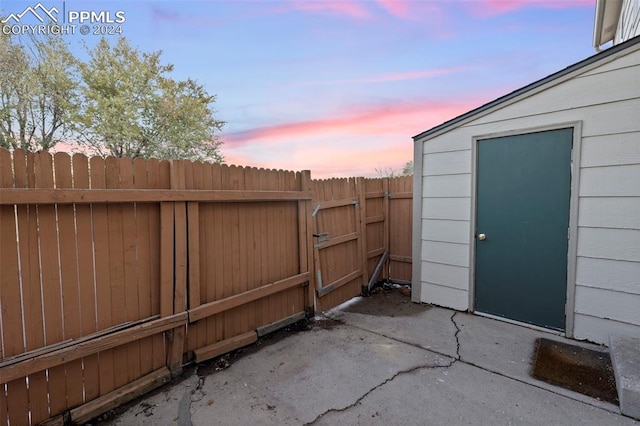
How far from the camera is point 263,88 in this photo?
5.36 meters

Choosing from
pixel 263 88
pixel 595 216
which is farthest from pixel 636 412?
pixel 263 88

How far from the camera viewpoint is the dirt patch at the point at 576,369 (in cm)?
214

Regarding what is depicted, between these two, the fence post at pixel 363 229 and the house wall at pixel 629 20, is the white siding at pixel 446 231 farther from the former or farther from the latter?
the house wall at pixel 629 20

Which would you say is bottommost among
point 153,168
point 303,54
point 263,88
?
point 153,168

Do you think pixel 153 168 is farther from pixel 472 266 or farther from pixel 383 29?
pixel 383 29

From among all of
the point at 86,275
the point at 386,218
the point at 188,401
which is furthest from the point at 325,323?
the point at 86,275

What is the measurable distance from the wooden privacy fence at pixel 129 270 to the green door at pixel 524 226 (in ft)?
6.83

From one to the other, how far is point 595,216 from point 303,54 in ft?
14.1

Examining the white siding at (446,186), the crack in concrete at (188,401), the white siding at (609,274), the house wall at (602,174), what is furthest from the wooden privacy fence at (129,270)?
the white siding at (609,274)

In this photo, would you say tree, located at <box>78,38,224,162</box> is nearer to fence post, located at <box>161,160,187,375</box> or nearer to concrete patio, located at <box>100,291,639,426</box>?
fence post, located at <box>161,160,187,375</box>

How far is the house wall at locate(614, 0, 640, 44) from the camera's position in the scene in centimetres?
345

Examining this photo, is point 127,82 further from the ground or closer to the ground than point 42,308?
further from the ground

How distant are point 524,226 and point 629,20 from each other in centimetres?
342

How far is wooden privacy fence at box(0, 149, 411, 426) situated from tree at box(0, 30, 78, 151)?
1046 cm
